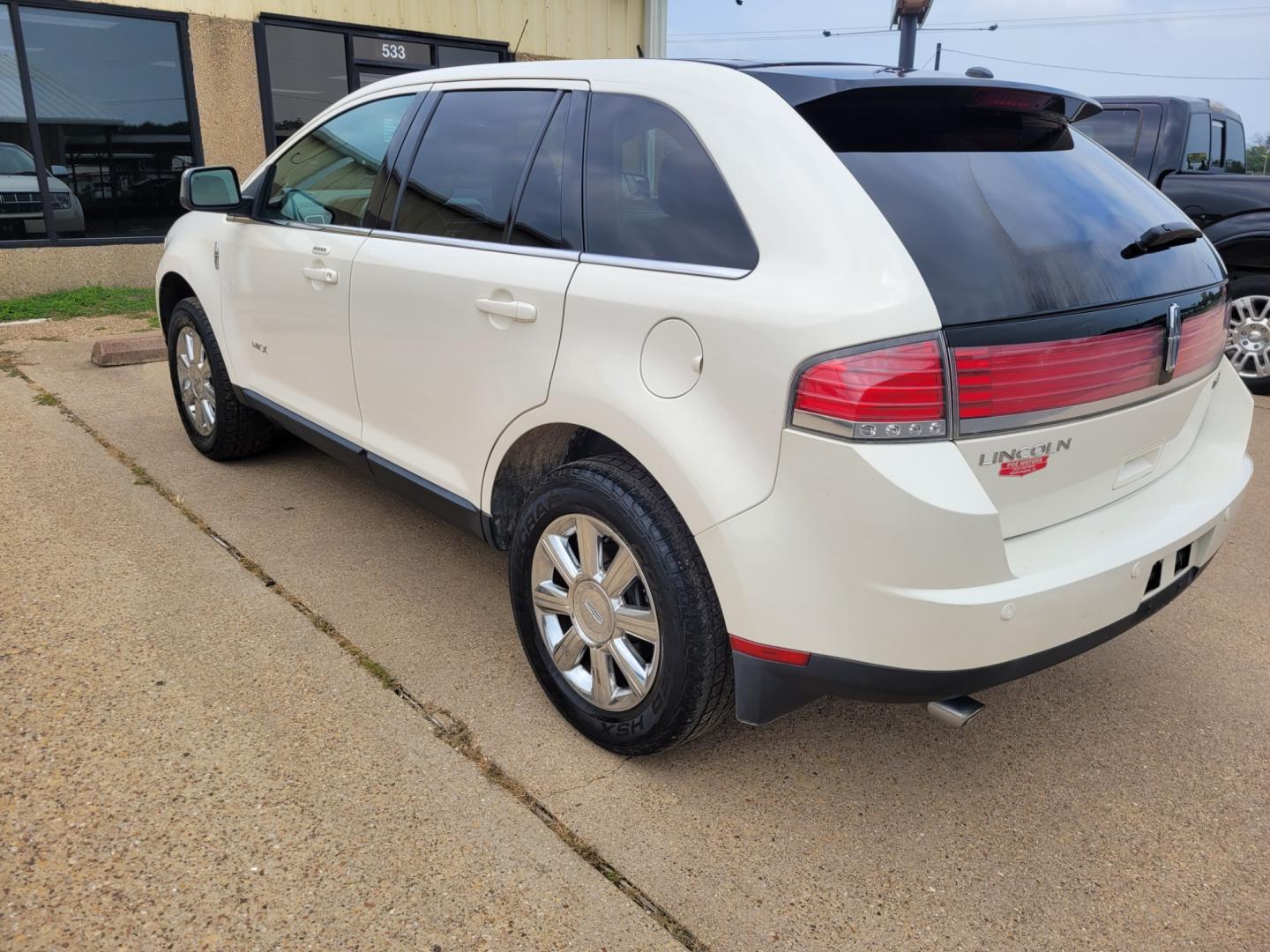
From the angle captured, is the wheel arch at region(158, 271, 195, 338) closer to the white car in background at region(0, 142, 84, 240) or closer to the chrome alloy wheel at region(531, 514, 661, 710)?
the chrome alloy wheel at region(531, 514, 661, 710)

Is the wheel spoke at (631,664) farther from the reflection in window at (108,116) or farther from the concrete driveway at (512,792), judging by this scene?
the reflection in window at (108,116)

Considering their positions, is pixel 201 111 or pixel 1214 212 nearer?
pixel 1214 212

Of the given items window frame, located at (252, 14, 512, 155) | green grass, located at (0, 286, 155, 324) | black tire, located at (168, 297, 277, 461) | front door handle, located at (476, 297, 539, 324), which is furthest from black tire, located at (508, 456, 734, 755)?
window frame, located at (252, 14, 512, 155)

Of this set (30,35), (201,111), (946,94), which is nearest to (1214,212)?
(946,94)

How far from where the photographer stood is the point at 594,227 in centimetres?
263

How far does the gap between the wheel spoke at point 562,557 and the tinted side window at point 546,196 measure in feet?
2.67

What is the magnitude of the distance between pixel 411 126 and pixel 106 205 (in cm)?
800

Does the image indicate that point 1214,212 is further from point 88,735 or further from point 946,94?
point 88,735

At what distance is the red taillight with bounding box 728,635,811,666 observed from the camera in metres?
2.16

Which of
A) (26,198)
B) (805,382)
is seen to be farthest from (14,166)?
(805,382)

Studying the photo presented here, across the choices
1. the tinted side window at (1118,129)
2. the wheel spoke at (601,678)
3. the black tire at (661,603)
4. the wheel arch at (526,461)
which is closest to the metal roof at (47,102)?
the wheel arch at (526,461)

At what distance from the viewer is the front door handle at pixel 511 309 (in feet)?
8.79

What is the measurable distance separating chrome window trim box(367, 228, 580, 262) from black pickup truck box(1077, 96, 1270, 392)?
5940 mm

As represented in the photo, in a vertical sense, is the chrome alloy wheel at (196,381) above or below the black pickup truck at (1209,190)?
below
